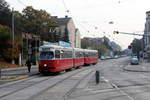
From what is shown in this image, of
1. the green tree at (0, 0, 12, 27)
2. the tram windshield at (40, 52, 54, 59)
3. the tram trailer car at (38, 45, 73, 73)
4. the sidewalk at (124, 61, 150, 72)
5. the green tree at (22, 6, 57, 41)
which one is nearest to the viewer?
the tram trailer car at (38, 45, 73, 73)

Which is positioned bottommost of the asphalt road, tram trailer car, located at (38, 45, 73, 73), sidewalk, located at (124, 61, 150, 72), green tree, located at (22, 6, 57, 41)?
the asphalt road

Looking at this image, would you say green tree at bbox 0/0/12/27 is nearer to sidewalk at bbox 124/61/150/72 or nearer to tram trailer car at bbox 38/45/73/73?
sidewalk at bbox 124/61/150/72

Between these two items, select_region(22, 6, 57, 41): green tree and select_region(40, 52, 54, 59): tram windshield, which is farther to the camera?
select_region(22, 6, 57, 41): green tree

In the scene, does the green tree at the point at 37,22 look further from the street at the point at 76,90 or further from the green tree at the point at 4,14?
the street at the point at 76,90

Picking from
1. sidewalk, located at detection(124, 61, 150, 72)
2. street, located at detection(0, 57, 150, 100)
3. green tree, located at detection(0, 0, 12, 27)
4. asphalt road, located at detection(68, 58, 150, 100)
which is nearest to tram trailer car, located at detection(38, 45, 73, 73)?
street, located at detection(0, 57, 150, 100)

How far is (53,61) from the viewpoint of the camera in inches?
1345

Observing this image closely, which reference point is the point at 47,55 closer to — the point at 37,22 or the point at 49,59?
the point at 49,59

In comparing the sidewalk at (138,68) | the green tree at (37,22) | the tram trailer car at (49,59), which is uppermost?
the green tree at (37,22)

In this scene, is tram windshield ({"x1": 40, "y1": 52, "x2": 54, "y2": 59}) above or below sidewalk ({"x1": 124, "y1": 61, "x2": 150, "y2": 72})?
above

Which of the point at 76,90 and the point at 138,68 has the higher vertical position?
the point at 138,68

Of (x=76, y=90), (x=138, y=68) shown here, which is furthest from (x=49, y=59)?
(x=138, y=68)

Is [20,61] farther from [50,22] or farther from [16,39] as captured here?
[50,22]

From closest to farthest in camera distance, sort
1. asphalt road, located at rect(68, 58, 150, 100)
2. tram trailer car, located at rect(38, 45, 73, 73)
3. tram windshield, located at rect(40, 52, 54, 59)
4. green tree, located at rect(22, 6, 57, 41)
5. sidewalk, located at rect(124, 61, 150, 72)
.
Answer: asphalt road, located at rect(68, 58, 150, 100)
tram trailer car, located at rect(38, 45, 73, 73)
tram windshield, located at rect(40, 52, 54, 59)
sidewalk, located at rect(124, 61, 150, 72)
green tree, located at rect(22, 6, 57, 41)

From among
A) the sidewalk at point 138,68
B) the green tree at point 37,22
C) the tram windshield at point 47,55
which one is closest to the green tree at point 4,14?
the green tree at point 37,22
